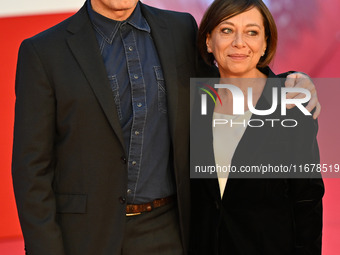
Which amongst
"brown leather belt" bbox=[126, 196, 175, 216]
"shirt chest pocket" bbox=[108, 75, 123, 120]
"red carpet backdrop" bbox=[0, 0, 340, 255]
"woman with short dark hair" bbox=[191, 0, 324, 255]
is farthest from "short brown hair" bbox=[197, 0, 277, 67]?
"red carpet backdrop" bbox=[0, 0, 340, 255]

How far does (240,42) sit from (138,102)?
0.44m

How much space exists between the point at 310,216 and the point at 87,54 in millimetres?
912

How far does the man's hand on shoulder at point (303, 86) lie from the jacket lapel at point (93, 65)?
1.93 feet

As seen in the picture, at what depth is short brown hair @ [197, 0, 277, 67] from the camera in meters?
2.02

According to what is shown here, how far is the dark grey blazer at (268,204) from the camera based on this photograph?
187cm

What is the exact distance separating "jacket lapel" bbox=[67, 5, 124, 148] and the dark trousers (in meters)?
0.29

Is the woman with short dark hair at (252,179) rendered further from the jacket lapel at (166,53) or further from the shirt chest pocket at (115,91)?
the shirt chest pocket at (115,91)

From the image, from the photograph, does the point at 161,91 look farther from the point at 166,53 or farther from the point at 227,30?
the point at 227,30

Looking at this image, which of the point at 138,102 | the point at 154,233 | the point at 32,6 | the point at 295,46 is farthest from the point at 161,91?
the point at 32,6

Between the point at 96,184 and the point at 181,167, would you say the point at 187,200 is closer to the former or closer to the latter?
the point at 181,167

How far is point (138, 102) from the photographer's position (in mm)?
1869

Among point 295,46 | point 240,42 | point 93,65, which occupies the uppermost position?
point 295,46

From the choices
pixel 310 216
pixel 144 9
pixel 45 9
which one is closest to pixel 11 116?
pixel 45 9

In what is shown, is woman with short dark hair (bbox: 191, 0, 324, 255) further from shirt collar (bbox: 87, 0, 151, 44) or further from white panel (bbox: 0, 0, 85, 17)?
white panel (bbox: 0, 0, 85, 17)
